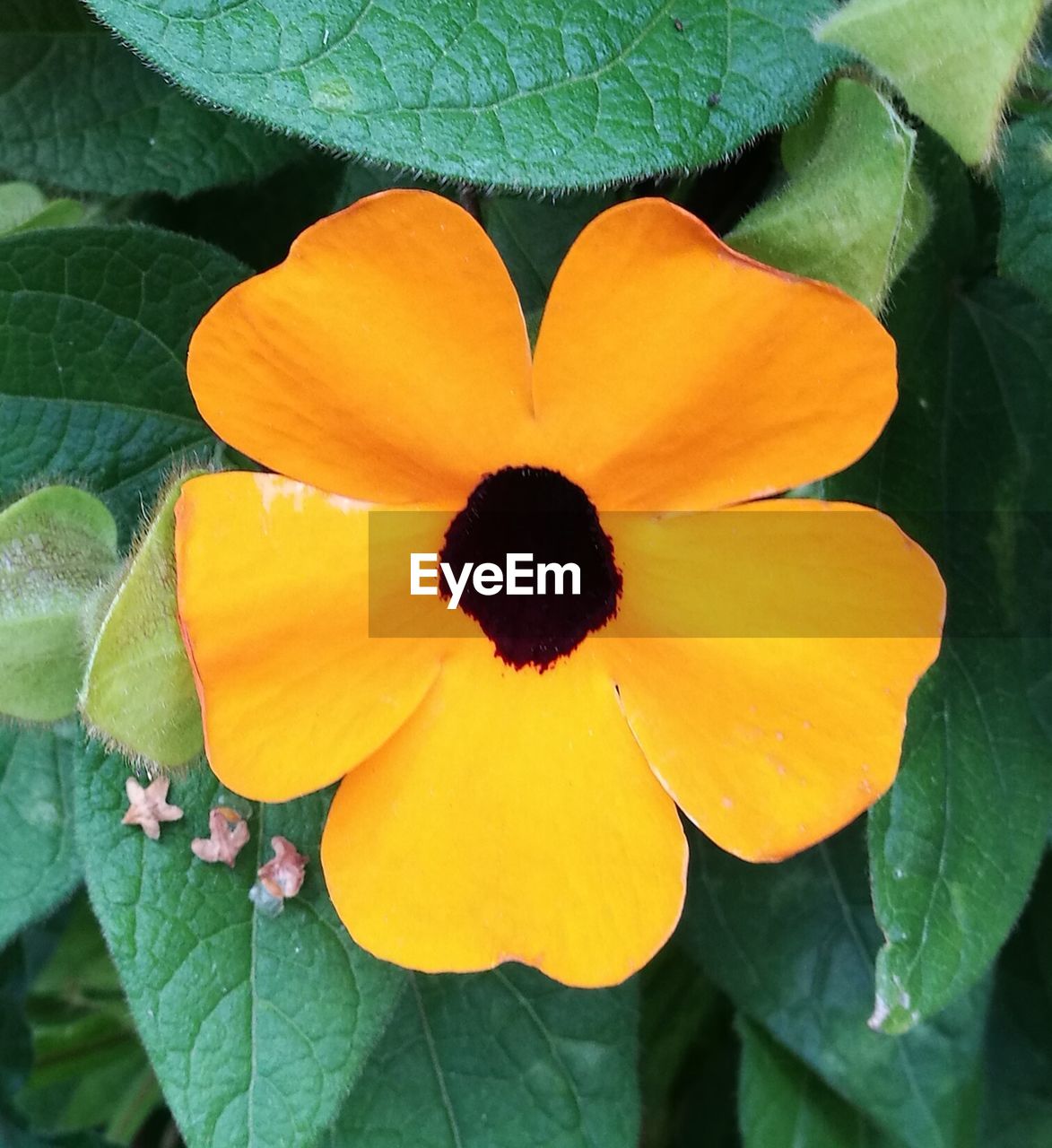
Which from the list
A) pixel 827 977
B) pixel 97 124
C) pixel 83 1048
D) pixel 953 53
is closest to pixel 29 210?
pixel 97 124

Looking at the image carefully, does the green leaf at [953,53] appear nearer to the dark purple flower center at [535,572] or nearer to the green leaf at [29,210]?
the dark purple flower center at [535,572]

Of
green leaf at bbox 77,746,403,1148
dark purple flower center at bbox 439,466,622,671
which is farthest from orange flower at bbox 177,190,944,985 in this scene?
green leaf at bbox 77,746,403,1148

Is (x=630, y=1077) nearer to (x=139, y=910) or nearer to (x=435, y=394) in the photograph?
(x=139, y=910)

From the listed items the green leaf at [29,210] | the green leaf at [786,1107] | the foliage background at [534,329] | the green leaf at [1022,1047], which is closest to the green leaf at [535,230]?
the foliage background at [534,329]

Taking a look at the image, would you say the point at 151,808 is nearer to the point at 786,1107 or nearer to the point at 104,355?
the point at 104,355

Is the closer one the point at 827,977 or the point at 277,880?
the point at 277,880

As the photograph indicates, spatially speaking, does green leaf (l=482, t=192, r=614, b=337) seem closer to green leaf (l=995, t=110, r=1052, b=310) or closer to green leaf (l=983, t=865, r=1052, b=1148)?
green leaf (l=995, t=110, r=1052, b=310)
